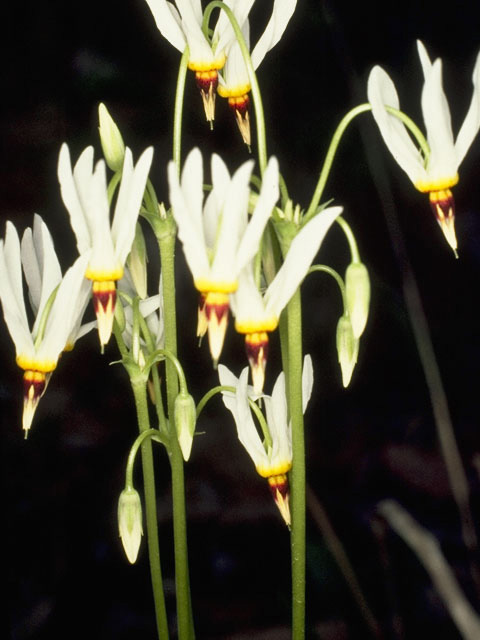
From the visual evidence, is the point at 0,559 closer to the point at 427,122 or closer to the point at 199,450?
the point at 199,450

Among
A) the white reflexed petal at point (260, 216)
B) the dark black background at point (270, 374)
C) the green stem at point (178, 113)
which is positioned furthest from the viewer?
the dark black background at point (270, 374)

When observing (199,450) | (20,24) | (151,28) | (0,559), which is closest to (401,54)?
(151,28)

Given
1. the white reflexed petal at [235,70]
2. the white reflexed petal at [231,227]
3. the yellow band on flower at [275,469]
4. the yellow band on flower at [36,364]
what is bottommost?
the yellow band on flower at [275,469]

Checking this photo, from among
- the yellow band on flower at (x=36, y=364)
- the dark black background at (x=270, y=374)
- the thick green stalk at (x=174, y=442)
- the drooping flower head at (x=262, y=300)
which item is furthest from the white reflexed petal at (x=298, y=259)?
the dark black background at (x=270, y=374)

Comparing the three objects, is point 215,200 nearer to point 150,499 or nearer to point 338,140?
point 338,140

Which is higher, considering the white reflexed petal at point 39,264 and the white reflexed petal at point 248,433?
the white reflexed petal at point 39,264

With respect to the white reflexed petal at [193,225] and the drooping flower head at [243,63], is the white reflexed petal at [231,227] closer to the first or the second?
the white reflexed petal at [193,225]

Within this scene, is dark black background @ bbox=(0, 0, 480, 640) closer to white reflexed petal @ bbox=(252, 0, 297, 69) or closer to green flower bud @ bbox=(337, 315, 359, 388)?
white reflexed petal @ bbox=(252, 0, 297, 69)
